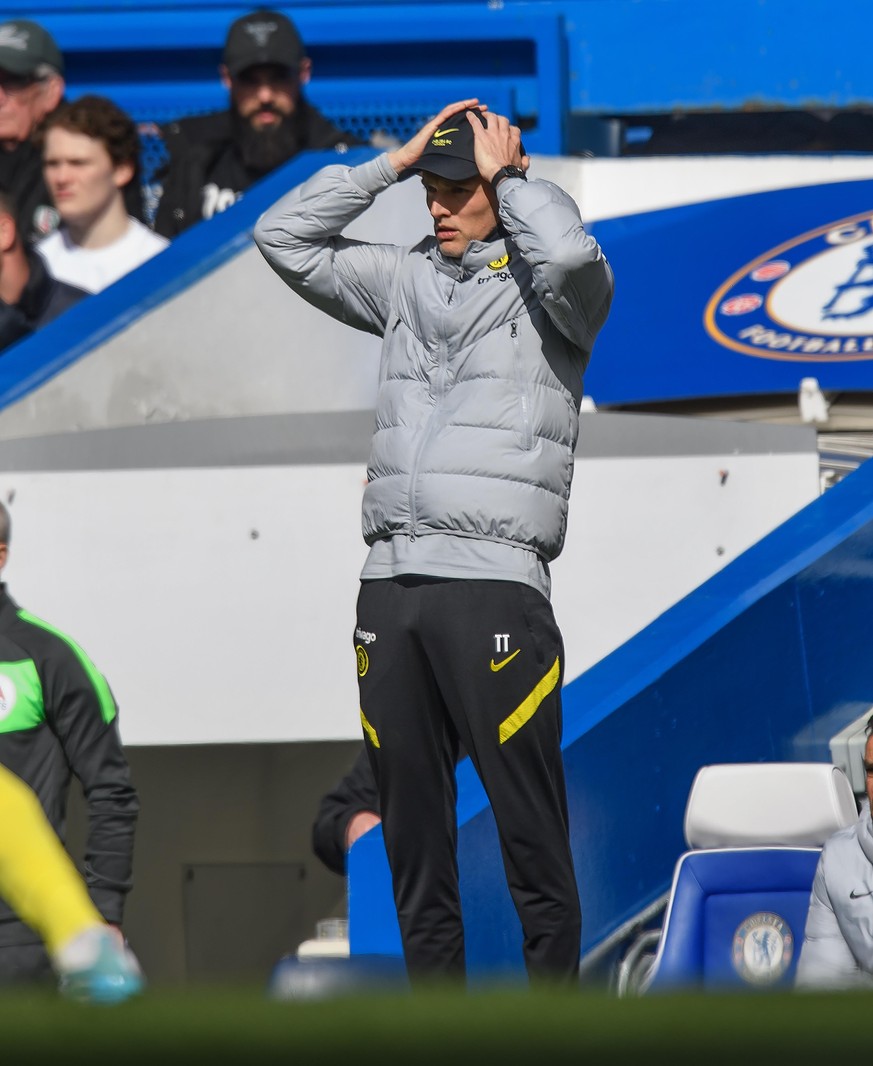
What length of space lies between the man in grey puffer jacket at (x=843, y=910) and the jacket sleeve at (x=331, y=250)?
4.70ft

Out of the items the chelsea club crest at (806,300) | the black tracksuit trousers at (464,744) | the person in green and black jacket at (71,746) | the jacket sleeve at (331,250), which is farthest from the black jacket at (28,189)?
the black tracksuit trousers at (464,744)

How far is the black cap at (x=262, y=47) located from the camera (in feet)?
20.4

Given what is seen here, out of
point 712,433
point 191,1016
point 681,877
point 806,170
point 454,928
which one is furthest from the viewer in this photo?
point 806,170

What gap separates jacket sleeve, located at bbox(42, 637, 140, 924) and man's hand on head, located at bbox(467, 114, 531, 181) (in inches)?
59.2

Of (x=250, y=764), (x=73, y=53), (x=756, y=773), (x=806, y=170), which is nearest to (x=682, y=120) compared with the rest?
(x=806, y=170)

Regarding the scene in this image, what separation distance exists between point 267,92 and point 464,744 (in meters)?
3.82

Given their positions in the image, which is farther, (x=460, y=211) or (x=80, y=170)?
(x=80, y=170)

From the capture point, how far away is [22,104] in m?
6.60

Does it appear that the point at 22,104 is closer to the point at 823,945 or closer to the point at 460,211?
the point at 460,211

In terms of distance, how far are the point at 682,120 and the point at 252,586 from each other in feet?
10.6

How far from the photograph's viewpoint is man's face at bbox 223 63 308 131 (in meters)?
6.27

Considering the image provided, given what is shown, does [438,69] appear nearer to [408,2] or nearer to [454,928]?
[408,2]

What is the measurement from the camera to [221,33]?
7574 millimetres

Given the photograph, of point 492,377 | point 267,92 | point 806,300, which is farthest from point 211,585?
→ point 492,377
